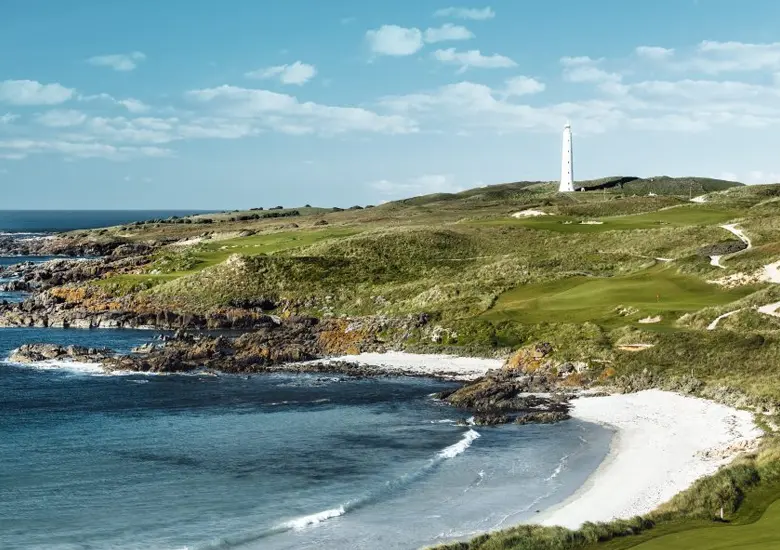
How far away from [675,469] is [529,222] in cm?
8735

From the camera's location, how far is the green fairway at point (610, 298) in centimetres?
5475

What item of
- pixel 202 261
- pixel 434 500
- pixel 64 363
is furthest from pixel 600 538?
pixel 202 261

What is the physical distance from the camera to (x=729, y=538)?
20766mm

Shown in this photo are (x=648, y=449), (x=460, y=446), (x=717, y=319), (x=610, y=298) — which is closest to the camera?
(x=648, y=449)

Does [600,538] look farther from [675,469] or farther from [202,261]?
[202,261]

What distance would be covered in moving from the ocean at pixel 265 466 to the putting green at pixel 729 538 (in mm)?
5421

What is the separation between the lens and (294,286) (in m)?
83.1

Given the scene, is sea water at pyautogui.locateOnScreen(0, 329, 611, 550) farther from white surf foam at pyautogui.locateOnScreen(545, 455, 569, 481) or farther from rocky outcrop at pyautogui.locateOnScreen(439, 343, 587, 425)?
rocky outcrop at pyautogui.locateOnScreen(439, 343, 587, 425)

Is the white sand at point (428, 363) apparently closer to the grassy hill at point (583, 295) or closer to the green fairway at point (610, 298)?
the grassy hill at point (583, 295)

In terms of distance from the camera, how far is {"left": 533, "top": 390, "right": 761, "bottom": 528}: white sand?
26672 mm

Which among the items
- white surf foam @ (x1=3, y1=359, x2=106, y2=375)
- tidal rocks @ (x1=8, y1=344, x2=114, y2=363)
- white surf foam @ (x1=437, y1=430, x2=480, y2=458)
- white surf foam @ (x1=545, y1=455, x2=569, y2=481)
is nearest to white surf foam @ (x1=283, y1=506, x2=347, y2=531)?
white surf foam @ (x1=437, y1=430, x2=480, y2=458)

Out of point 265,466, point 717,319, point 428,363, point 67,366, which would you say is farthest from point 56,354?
point 717,319

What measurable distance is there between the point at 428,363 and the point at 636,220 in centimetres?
6984

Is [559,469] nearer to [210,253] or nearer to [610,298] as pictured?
[610,298]
